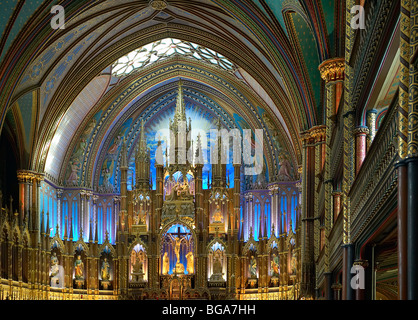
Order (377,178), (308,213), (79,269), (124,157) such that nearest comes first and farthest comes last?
(377,178), (308,213), (79,269), (124,157)

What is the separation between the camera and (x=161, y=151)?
31.2m

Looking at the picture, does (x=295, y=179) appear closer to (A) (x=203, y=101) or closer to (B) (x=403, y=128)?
(A) (x=203, y=101)

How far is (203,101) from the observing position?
32.6 metres

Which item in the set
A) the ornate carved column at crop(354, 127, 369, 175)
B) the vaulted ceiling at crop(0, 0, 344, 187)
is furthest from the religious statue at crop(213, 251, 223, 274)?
the ornate carved column at crop(354, 127, 369, 175)

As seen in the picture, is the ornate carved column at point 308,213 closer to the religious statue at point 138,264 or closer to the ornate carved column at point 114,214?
the religious statue at point 138,264

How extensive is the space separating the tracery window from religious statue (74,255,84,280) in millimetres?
8330

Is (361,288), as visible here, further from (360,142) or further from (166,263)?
(166,263)

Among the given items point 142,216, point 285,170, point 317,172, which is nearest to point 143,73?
point 142,216

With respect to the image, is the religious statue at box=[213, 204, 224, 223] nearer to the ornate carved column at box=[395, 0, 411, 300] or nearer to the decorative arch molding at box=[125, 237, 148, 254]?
the decorative arch molding at box=[125, 237, 148, 254]

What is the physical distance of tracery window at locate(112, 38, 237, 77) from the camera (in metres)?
29.6

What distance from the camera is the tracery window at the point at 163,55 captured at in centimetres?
2959

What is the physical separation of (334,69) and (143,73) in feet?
51.9
